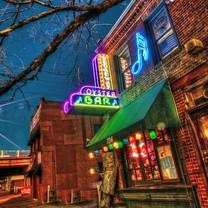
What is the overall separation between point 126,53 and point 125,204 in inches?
280

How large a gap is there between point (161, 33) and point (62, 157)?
16.1 m

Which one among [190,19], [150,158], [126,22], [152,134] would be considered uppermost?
[126,22]

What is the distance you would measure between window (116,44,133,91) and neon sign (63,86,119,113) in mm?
730

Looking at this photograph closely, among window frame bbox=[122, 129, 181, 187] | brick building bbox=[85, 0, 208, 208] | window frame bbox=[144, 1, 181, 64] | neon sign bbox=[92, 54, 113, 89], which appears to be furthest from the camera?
neon sign bbox=[92, 54, 113, 89]

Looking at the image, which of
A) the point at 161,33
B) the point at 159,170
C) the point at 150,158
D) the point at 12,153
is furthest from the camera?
the point at 12,153

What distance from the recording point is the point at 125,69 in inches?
421

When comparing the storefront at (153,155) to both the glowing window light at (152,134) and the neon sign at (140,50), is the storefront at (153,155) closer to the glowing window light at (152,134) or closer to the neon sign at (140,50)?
the glowing window light at (152,134)

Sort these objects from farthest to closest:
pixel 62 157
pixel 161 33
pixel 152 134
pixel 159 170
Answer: pixel 62 157 → pixel 161 33 → pixel 159 170 → pixel 152 134

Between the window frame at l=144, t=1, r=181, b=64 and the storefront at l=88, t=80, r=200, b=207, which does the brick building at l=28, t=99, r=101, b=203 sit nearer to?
the storefront at l=88, t=80, r=200, b=207

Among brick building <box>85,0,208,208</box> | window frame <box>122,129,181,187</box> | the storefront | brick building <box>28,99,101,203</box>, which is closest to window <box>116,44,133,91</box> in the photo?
brick building <box>85,0,208,208</box>

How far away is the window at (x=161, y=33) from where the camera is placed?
305 inches

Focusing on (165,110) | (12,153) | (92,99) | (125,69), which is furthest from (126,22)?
(12,153)

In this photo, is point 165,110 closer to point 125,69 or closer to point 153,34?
point 153,34

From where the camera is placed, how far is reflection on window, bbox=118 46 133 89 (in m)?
10.6
